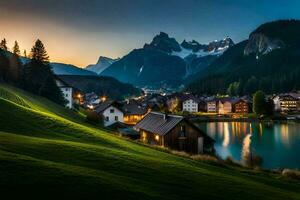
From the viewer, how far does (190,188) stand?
2006 centimetres

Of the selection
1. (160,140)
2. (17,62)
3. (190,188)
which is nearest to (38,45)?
(17,62)

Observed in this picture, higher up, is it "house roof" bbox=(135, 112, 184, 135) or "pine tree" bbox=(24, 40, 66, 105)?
"pine tree" bbox=(24, 40, 66, 105)

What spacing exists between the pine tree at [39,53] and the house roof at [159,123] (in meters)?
48.0

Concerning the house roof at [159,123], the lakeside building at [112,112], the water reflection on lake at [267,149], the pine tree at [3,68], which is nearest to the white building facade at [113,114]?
the lakeside building at [112,112]

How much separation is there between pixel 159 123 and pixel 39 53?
57166 mm

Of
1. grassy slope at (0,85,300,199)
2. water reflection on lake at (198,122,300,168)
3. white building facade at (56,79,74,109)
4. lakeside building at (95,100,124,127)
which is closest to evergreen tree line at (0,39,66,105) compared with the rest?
lakeside building at (95,100,124,127)

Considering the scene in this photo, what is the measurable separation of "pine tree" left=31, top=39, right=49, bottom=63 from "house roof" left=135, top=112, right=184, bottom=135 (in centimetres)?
4796

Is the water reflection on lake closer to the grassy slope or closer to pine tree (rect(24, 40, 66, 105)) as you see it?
the grassy slope

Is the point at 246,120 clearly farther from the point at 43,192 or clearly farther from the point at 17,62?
the point at 43,192

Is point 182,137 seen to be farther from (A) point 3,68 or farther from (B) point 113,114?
(A) point 3,68

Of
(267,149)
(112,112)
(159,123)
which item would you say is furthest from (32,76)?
(267,149)

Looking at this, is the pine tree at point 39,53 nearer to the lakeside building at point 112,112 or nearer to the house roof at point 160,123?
the lakeside building at point 112,112

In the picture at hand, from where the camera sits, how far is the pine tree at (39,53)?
344ft

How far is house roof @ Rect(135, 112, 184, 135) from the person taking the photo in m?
57.0
